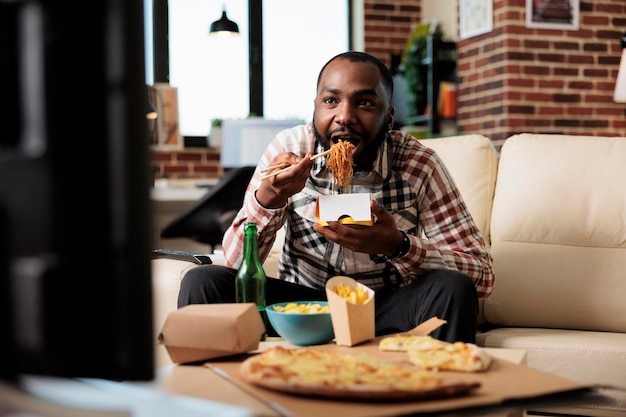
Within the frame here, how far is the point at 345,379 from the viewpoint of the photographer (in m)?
0.90

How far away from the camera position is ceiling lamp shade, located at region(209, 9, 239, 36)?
5.66 m

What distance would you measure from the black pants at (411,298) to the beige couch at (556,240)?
240mm

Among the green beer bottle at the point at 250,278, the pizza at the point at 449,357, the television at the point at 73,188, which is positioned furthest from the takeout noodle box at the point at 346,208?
the television at the point at 73,188

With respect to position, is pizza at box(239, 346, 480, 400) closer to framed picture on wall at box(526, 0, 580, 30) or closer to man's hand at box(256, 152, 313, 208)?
man's hand at box(256, 152, 313, 208)

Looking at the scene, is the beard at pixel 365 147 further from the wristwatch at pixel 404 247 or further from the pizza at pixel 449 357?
the pizza at pixel 449 357

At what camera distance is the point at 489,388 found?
975 millimetres

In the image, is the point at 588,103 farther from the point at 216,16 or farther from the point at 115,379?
the point at 115,379

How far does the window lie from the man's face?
394 cm

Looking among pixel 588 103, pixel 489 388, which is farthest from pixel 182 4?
pixel 489 388

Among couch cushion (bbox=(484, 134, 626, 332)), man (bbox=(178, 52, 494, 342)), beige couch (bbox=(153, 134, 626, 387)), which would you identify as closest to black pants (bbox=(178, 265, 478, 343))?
man (bbox=(178, 52, 494, 342))

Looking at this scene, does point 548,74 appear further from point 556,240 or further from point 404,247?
point 404,247

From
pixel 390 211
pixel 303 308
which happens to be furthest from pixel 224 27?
pixel 303 308

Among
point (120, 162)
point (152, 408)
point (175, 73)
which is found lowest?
point (152, 408)

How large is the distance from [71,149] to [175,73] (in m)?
5.68
